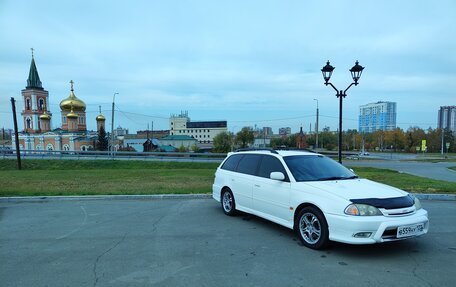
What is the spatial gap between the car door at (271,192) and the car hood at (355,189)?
521 mm

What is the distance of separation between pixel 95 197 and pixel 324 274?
7.64m

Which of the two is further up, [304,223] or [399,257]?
[304,223]

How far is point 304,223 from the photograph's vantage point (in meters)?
5.09

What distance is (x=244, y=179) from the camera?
6664mm

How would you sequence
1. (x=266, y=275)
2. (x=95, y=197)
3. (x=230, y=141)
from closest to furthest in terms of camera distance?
(x=266, y=275) → (x=95, y=197) → (x=230, y=141)

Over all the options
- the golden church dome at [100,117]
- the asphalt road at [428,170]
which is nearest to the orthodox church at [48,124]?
the golden church dome at [100,117]

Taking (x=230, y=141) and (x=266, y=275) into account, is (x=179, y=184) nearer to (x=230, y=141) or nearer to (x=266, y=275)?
(x=266, y=275)

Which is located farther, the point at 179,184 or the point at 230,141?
the point at 230,141

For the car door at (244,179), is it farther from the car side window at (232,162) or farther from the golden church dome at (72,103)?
the golden church dome at (72,103)

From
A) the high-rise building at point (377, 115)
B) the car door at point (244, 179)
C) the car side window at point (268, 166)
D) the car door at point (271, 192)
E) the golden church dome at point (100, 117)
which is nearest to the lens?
the car door at point (271, 192)

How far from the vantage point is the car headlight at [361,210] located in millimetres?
4371

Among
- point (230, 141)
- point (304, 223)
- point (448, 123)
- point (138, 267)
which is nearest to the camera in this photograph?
point (138, 267)

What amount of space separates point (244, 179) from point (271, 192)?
99cm

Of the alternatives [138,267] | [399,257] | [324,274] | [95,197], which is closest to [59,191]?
[95,197]
